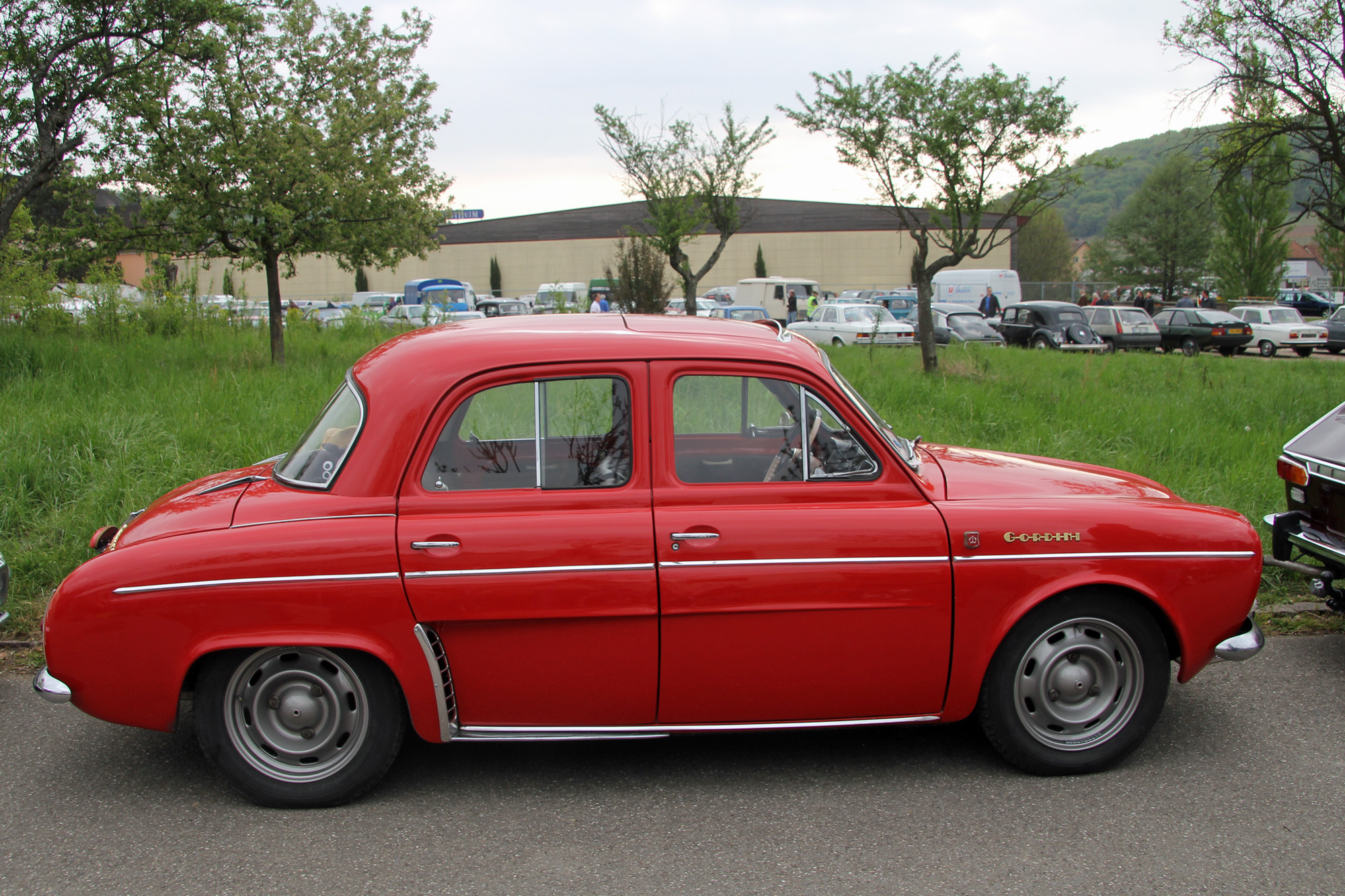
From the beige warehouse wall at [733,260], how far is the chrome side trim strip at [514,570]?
177 ft

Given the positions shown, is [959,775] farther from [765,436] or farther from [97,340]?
[97,340]

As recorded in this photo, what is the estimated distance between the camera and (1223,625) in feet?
A: 11.6

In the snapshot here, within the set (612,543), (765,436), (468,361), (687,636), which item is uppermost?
(468,361)

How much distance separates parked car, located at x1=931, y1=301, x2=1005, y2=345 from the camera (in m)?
26.9

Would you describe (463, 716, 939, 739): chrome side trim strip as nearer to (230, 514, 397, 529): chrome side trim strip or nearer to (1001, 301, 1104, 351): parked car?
(230, 514, 397, 529): chrome side trim strip

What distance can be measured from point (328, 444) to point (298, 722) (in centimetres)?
101

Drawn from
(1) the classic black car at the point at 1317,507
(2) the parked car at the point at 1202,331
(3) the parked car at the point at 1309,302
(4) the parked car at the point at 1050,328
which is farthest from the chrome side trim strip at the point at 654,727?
(3) the parked car at the point at 1309,302

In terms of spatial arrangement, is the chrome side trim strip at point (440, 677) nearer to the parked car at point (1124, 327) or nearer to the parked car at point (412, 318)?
the parked car at point (412, 318)

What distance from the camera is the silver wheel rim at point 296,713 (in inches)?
129

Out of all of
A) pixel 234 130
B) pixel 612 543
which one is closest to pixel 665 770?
pixel 612 543

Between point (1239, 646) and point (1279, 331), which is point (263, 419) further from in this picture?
point (1279, 331)

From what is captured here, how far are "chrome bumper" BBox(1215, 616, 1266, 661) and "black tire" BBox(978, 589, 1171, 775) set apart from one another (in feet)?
0.74

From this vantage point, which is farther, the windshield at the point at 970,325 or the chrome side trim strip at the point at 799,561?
the windshield at the point at 970,325

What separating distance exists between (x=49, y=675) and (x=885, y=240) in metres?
58.5
